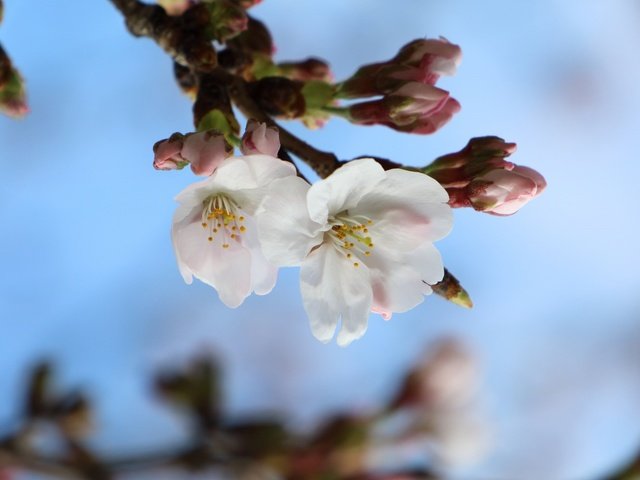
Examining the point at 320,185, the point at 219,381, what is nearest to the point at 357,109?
the point at 320,185

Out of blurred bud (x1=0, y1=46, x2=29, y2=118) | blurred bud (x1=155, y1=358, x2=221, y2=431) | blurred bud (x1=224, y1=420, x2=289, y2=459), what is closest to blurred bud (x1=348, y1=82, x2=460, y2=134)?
blurred bud (x1=0, y1=46, x2=29, y2=118)

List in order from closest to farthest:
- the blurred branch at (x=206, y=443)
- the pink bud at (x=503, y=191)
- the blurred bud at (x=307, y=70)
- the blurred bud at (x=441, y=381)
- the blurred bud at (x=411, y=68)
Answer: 1. the pink bud at (x=503, y=191)
2. the blurred bud at (x=411, y=68)
3. the blurred bud at (x=307, y=70)
4. the blurred branch at (x=206, y=443)
5. the blurred bud at (x=441, y=381)

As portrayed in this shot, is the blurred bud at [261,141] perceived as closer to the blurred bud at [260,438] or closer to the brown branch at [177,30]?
the brown branch at [177,30]

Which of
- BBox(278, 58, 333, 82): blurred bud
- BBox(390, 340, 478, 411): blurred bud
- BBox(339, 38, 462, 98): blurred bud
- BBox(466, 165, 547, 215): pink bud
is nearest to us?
BBox(466, 165, 547, 215): pink bud

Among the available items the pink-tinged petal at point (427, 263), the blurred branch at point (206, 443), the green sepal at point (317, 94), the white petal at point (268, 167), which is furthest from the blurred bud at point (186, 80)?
the blurred branch at point (206, 443)

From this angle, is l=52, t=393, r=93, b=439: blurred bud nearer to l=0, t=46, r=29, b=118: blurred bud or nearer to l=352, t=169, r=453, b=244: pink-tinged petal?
l=0, t=46, r=29, b=118: blurred bud

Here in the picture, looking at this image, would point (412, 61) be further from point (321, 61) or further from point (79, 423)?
point (79, 423)
